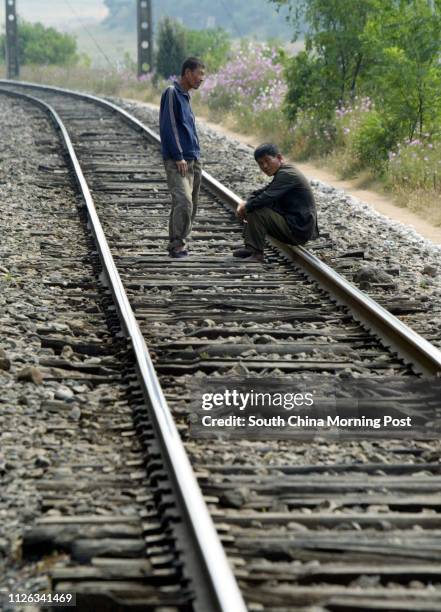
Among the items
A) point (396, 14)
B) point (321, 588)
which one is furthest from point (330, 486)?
point (396, 14)

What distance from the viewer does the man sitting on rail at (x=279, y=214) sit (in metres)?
9.47

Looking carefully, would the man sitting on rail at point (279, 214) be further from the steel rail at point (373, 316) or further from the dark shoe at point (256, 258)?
the steel rail at point (373, 316)

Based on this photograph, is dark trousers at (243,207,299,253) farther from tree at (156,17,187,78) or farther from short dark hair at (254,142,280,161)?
tree at (156,17,187,78)

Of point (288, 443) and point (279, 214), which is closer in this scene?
point (288, 443)

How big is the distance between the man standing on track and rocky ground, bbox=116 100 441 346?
1.28 meters

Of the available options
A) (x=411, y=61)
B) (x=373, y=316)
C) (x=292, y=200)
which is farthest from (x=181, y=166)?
(x=411, y=61)

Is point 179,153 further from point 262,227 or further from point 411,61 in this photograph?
point 411,61

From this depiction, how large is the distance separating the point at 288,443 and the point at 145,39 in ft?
117

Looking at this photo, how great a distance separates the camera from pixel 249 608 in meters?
3.71

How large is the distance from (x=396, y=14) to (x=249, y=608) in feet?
46.9

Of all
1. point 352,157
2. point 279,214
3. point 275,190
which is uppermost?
point 275,190

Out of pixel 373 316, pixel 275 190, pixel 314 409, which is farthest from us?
pixel 275 190

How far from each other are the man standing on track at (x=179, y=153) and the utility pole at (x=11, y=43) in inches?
1652

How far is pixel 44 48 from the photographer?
56.6 metres
